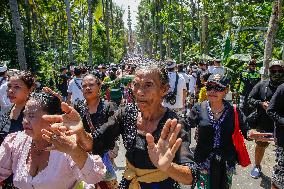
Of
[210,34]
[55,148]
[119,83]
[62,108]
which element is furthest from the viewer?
[210,34]

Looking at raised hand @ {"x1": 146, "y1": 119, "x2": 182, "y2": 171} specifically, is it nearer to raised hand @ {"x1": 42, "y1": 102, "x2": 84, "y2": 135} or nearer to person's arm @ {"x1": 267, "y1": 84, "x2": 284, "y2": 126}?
raised hand @ {"x1": 42, "y1": 102, "x2": 84, "y2": 135}

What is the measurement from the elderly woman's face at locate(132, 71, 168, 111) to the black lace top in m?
0.17

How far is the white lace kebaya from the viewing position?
2648 millimetres

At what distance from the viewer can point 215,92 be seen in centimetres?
481

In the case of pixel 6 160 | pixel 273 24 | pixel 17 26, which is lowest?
pixel 6 160

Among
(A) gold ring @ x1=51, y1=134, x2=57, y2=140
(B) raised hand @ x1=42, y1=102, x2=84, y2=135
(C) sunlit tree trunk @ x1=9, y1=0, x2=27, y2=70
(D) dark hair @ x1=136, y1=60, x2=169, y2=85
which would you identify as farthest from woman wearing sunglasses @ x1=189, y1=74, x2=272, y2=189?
(C) sunlit tree trunk @ x1=9, y1=0, x2=27, y2=70

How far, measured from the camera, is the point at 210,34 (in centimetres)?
3559

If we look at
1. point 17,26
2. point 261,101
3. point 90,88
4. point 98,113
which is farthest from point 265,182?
point 17,26

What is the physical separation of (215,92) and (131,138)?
206cm

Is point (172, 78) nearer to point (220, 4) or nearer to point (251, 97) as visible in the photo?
point (251, 97)

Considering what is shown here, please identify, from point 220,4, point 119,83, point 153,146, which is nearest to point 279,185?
point 153,146

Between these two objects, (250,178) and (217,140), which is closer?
(217,140)

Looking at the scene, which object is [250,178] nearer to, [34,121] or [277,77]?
[277,77]

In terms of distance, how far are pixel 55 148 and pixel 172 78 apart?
6.60 m
